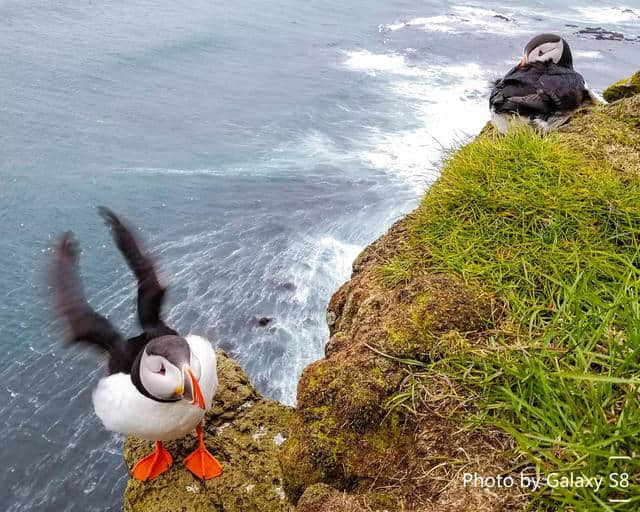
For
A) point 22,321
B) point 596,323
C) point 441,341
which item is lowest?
point 22,321

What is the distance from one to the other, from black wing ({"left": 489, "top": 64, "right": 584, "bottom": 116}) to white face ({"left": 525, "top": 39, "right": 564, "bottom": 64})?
26cm

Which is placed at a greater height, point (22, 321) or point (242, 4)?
point (242, 4)

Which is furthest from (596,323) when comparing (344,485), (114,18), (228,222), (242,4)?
(242,4)

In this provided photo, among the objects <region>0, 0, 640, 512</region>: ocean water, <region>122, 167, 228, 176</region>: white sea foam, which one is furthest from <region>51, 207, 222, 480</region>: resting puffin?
<region>122, 167, 228, 176</region>: white sea foam

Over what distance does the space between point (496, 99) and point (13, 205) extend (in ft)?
36.3

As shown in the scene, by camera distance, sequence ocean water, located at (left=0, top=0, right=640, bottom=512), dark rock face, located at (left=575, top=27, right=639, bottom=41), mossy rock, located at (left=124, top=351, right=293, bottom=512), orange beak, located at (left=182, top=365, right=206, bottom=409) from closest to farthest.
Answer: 1. orange beak, located at (left=182, top=365, right=206, bottom=409)
2. mossy rock, located at (left=124, top=351, right=293, bottom=512)
3. ocean water, located at (left=0, top=0, right=640, bottom=512)
4. dark rock face, located at (left=575, top=27, right=639, bottom=41)

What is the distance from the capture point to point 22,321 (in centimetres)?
966

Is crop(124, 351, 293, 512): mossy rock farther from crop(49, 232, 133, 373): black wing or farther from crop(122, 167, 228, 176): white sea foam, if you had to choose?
crop(122, 167, 228, 176): white sea foam

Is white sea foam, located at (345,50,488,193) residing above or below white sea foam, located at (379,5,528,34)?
below

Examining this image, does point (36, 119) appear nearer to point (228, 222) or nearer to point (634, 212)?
point (228, 222)

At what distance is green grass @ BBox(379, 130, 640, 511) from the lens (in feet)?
6.65

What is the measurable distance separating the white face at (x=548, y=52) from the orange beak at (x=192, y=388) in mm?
4930

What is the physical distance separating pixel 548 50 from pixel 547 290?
4045mm

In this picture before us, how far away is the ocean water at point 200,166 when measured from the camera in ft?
28.8
